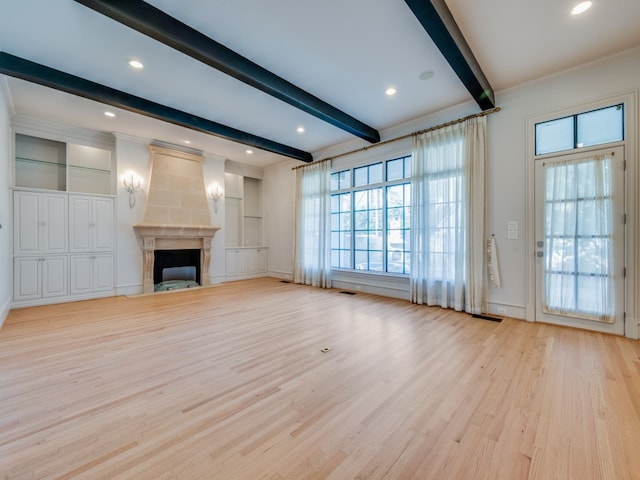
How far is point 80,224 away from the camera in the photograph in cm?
504

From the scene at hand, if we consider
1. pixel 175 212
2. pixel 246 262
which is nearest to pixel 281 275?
pixel 246 262

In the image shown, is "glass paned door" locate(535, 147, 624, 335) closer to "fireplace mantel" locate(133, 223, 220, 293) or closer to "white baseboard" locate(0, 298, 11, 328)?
"fireplace mantel" locate(133, 223, 220, 293)

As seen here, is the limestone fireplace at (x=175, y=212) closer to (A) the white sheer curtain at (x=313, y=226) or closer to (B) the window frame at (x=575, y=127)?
(A) the white sheer curtain at (x=313, y=226)

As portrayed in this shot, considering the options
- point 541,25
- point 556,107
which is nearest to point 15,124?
point 541,25

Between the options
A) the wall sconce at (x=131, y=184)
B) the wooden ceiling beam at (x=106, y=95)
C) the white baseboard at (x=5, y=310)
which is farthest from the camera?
the wall sconce at (x=131, y=184)

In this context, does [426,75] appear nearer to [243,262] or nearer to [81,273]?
[243,262]

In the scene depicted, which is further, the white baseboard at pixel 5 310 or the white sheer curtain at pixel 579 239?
the white baseboard at pixel 5 310

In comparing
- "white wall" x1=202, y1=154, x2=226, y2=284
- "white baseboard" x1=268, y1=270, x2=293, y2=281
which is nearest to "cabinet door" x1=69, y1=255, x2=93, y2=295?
"white wall" x1=202, y1=154, x2=226, y2=284

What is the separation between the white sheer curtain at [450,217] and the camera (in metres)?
4.05

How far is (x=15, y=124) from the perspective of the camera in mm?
4633

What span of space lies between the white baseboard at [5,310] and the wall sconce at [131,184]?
2372 millimetres

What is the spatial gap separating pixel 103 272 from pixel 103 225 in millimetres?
917

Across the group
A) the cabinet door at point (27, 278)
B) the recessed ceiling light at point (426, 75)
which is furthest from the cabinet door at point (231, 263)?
the recessed ceiling light at point (426, 75)

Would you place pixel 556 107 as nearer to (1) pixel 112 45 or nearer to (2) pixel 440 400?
(2) pixel 440 400
